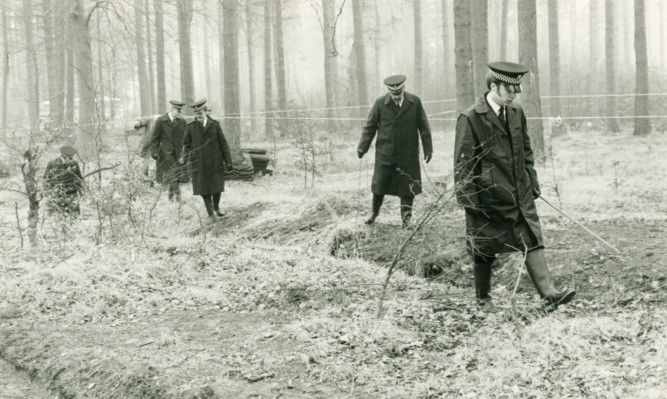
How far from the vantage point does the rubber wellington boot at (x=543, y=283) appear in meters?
5.46

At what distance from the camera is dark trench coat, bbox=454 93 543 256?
5.55 metres

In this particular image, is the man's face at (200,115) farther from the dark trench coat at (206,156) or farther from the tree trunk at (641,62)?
the tree trunk at (641,62)

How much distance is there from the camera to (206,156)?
35.0ft

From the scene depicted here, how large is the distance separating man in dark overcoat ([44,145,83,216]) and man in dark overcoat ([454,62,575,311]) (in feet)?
19.2

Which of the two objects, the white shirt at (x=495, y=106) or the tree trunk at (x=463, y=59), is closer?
the white shirt at (x=495, y=106)

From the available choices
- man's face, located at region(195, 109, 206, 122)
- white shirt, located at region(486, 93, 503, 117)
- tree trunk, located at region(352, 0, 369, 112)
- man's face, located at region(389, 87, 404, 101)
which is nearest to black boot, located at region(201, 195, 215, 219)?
man's face, located at region(195, 109, 206, 122)

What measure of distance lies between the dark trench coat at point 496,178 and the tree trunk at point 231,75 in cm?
1018

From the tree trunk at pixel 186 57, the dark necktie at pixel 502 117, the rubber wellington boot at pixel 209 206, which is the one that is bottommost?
the rubber wellington boot at pixel 209 206

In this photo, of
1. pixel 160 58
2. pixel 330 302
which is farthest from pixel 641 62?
pixel 330 302

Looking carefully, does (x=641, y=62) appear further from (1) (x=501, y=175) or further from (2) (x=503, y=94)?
(1) (x=501, y=175)

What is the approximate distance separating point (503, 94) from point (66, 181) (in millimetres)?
6715

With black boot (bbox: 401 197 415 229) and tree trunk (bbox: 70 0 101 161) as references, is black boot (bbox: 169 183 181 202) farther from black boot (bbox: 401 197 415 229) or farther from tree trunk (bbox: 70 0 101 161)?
black boot (bbox: 401 197 415 229)

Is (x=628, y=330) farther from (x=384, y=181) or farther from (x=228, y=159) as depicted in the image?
(x=228, y=159)

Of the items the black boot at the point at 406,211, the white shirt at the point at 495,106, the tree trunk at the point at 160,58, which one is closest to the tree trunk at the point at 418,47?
the tree trunk at the point at 160,58
